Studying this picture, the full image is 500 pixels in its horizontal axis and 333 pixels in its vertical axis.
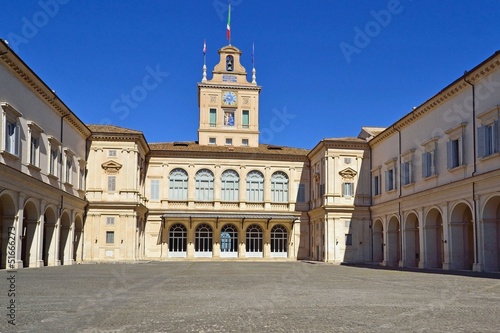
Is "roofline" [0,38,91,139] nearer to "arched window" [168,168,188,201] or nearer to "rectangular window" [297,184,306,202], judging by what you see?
"arched window" [168,168,188,201]

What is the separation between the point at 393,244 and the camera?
40375 millimetres

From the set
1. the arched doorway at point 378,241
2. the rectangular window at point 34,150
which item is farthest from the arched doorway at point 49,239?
the arched doorway at point 378,241

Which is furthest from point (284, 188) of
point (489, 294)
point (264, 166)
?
point (489, 294)

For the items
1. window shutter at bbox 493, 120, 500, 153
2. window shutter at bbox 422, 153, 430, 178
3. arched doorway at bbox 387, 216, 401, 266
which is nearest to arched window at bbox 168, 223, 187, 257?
arched doorway at bbox 387, 216, 401, 266

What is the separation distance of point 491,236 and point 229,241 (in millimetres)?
27844

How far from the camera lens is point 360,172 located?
45.9 m

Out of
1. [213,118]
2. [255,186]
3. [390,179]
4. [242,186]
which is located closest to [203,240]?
[242,186]

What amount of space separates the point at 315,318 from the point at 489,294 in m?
6.83

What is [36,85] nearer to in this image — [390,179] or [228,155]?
[228,155]

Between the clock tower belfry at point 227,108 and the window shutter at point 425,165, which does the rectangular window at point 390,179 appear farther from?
the clock tower belfry at point 227,108

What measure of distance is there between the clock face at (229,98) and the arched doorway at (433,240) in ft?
92.7

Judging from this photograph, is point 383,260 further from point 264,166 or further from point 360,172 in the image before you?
point 264,166

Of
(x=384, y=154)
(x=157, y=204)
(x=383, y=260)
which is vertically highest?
(x=384, y=154)

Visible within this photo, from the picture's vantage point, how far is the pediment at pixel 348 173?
45531 millimetres
